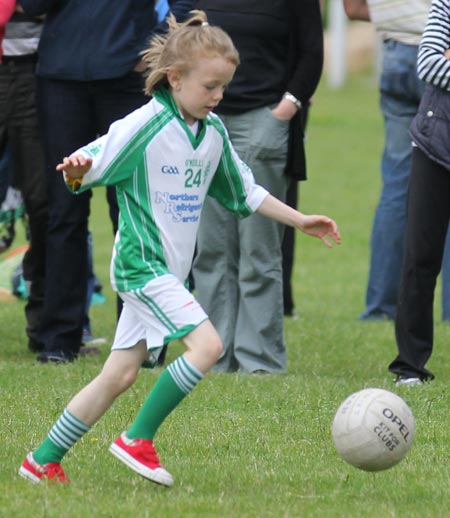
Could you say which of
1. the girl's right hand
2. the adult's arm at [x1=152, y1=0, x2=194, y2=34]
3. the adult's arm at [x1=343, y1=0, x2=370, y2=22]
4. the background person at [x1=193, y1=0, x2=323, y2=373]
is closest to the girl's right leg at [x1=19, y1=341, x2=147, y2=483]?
the girl's right hand

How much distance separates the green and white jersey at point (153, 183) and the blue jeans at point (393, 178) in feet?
13.9

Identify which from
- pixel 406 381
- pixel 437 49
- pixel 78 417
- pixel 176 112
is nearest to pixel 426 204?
pixel 437 49

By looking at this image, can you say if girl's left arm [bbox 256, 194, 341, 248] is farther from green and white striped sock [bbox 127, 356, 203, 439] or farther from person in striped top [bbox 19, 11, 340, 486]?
green and white striped sock [bbox 127, 356, 203, 439]

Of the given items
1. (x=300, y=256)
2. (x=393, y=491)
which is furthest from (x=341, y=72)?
(x=393, y=491)

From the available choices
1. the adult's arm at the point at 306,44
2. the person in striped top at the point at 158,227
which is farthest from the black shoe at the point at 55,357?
the person in striped top at the point at 158,227

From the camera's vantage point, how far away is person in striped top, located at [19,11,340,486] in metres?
5.04

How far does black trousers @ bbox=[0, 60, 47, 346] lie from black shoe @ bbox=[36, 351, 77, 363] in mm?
504

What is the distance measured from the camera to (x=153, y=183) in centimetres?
527

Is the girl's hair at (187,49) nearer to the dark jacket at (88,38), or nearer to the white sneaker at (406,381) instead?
the dark jacket at (88,38)

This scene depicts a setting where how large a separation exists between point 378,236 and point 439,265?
283 centimetres

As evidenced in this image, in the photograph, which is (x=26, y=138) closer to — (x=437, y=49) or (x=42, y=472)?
(x=437, y=49)

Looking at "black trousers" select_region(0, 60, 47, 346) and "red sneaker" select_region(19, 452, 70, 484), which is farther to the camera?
"black trousers" select_region(0, 60, 47, 346)

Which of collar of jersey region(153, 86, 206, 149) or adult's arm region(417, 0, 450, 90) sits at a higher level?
collar of jersey region(153, 86, 206, 149)

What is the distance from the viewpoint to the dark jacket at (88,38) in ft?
24.8
